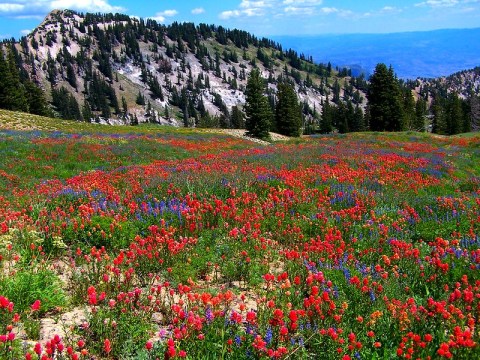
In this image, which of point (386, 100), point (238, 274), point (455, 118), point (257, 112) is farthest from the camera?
point (455, 118)

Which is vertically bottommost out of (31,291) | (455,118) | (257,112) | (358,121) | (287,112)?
(31,291)

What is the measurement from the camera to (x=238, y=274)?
5.59m

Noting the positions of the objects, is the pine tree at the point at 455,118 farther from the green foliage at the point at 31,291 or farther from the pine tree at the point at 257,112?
the green foliage at the point at 31,291

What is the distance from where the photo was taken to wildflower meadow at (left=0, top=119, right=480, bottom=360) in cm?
370

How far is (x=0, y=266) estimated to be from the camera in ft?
16.3

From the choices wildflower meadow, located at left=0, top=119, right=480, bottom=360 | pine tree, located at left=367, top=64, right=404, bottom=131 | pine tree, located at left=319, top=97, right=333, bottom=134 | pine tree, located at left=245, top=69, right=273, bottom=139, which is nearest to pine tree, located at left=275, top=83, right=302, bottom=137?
pine tree, located at left=245, top=69, right=273, bottom=139

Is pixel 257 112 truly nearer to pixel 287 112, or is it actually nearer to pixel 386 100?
pixel 287 112

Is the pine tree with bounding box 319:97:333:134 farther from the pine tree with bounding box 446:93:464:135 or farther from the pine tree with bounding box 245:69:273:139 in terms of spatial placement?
the pine tree with bounding box 245:69:273:139

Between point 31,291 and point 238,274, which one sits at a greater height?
point 31,291

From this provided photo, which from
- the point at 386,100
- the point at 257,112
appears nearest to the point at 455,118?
the point at 386,100

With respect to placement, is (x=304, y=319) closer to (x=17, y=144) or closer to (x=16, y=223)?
(x=16, y=223)

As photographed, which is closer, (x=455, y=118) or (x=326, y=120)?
(x=455, y=118)

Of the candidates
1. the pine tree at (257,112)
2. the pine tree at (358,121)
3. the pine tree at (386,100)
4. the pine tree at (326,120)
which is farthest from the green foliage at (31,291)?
the pine tree at (326,120)

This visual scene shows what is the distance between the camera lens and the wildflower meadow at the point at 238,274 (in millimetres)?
3703
